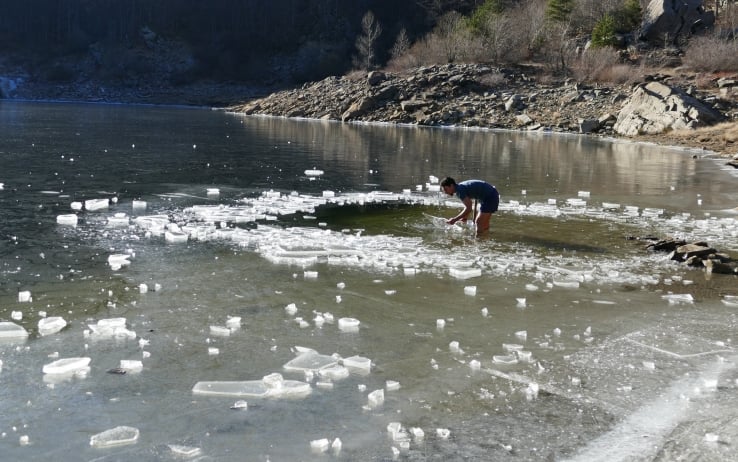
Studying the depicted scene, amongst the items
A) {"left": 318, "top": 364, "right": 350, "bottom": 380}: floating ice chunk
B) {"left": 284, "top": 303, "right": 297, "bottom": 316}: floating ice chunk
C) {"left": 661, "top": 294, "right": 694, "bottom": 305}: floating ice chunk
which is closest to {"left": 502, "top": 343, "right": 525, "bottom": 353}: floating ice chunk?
{"left": 318, "top": 364, "right": 350, "bottom": 380}: floating ice chunk

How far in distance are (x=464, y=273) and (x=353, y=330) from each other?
268cm

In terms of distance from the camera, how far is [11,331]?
6.48 m

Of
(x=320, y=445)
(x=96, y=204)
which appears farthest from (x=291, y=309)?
(x=96, y=204)

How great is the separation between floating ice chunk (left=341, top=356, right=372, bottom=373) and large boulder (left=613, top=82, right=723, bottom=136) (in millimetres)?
36670

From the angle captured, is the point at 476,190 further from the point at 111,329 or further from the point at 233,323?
the point at 111,329

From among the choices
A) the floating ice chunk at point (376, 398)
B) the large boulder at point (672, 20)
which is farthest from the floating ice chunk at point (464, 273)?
the large boulder at point (672, 20)

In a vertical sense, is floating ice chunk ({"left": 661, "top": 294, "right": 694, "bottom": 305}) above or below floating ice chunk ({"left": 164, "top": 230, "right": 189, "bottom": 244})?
below

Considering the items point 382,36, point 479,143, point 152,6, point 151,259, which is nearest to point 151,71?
point 152,6

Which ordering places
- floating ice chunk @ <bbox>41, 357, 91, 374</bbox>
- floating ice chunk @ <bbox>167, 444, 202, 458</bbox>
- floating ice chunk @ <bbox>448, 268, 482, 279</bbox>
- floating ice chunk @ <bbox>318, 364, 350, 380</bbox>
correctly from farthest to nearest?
1. floating ice chunk @ <bbox>448, 268, 482, 279</bbox>
2. floating ice chunk @ <bbox>318, 364, 350, 380</bbox>
3. floating ice chunk @ <bbox>41, 357, 91, 374</bbox>
4. floating ice chunk @ <bbox>167, 444, 202, 458</bbox>

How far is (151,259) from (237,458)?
5.63m

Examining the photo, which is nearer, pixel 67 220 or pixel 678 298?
pixel 678 298

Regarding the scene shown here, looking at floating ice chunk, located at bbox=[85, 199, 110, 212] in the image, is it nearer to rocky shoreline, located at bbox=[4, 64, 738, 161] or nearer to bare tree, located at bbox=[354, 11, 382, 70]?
rocky shoreline, located at bbox=[4, 64, 738, 161]

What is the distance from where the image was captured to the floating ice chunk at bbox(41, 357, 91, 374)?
225 inches

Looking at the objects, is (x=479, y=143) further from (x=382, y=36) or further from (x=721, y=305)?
(x=382, y=36)
